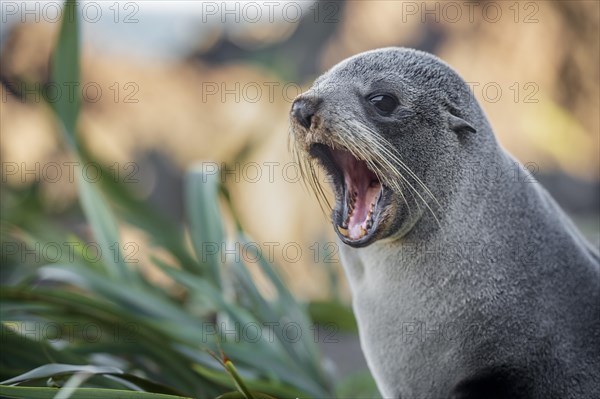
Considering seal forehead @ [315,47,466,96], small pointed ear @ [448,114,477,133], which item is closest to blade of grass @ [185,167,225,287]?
seal forehead @ [315,47,466,96]

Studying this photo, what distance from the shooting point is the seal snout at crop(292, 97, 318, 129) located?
7.27 feet

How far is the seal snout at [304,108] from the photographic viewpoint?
87.3 inches

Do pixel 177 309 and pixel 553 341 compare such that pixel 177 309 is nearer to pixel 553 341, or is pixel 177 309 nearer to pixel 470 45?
pixel 553 341

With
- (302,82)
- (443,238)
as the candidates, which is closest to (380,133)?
(443,238)

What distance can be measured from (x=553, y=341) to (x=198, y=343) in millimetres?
1436

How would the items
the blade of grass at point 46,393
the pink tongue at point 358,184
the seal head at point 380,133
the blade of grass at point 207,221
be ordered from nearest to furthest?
the blade of grass at point 46,393
the seal head at point 380,133
the pink tongue at point 358,184
the blade of grass at point 207,221

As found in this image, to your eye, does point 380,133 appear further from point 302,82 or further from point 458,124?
point 302,82

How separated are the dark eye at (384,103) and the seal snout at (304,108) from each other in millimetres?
189

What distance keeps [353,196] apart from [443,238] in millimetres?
296

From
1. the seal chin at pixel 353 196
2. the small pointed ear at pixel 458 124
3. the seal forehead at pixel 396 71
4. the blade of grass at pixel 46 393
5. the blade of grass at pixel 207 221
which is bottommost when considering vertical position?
the blade of grass at pixel 46 393

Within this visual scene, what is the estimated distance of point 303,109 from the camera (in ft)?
→ 7.27

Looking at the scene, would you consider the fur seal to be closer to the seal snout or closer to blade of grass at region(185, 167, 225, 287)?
the seal snout

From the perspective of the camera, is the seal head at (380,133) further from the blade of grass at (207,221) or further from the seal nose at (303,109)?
the blade of grass at (207,221)

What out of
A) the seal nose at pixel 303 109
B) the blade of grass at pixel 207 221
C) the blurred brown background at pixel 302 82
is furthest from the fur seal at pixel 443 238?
the blurred brown background at pixel 302 82
